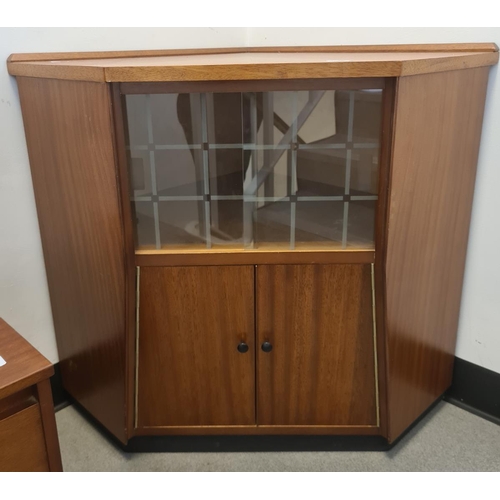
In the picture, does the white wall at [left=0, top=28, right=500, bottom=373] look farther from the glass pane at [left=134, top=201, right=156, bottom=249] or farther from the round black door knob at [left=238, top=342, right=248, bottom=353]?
the round black door knob at [left=238, top=342, right=248, bottom=353]

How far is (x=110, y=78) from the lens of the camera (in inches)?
41.8

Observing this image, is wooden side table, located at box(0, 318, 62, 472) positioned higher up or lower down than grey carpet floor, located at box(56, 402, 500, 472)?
higher up

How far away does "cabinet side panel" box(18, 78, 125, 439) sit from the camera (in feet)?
3.84

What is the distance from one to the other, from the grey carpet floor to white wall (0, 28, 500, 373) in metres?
0.24

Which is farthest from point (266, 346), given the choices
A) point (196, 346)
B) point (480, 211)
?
point (480, 211)

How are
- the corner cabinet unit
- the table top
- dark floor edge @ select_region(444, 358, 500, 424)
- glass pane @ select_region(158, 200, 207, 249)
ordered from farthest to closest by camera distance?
dark floor edge @ select_region(444, 358, 500, 424) → glass pane @ select_region(158, 200, 207, 249) → the corner cabinet unit → the table top

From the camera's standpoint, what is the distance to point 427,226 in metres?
1.30

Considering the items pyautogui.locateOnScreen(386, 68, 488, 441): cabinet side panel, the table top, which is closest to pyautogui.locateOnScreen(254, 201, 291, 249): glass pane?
pyautogui.locateOnScreen(386, 68, 488, 441): cabinet side panel

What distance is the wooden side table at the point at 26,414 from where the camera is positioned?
37.3 inches

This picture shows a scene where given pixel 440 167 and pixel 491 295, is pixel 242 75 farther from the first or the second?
pixel 491 295

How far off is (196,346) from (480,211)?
860 mm

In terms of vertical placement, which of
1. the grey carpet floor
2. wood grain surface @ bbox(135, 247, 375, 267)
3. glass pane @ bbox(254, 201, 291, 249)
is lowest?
the grey carpet floor

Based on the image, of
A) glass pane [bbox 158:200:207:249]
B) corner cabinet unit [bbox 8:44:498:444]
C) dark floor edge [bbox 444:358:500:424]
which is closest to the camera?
corner cabinet unit [bbox 8:44:498:444]

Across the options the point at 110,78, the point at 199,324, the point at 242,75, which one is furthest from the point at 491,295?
the point at 110,78
